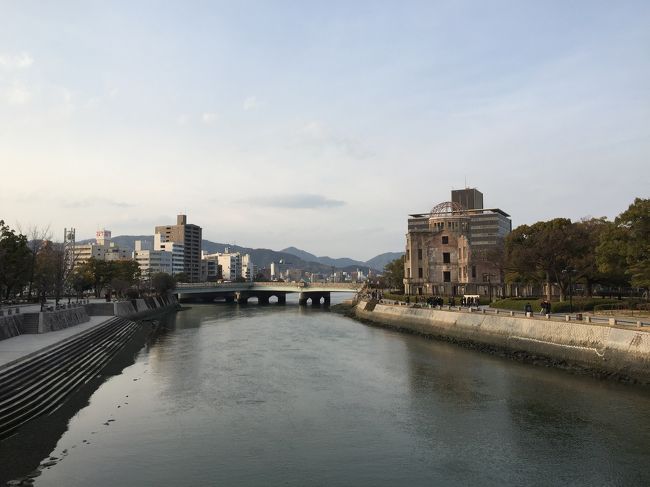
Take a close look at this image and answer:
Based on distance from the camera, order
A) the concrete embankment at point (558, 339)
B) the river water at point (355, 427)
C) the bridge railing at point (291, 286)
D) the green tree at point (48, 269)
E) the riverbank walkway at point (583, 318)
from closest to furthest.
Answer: the river water at point (355, 427) → the concrete embankment at point (558, 339) → the riverbank walkway at point (583, 318) → the green tree at point (48, 269) → the bridge railing at point (291, 286)

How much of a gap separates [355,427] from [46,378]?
19480 millimetres

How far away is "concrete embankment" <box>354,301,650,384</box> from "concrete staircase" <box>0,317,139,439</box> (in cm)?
3685

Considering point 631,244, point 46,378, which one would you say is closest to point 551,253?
point 631,244

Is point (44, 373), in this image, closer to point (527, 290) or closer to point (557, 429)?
point (557, 429)

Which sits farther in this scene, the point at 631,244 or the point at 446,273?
the point at 446,273

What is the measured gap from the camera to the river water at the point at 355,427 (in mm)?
18906

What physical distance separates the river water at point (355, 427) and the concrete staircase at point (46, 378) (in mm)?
2159

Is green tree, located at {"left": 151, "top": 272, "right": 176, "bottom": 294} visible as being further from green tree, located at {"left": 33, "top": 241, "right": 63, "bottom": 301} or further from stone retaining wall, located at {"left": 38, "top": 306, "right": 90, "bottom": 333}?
stone retaining wall, located at {"left": 38, "top": 306, "right": 90, "bottom": 333}

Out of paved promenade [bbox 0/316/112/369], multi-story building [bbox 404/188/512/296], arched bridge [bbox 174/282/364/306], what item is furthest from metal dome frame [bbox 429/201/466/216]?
paved promenade [bbox 0/316/112/369]

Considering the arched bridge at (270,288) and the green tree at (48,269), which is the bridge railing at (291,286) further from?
the green tree at (48,269)

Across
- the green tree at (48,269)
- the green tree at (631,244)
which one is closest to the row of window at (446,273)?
the green tree at (631,244)

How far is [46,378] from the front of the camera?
29125 mm

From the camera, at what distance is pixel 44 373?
29578 mm

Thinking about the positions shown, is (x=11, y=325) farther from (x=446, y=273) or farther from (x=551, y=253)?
(x=446, y=273)
